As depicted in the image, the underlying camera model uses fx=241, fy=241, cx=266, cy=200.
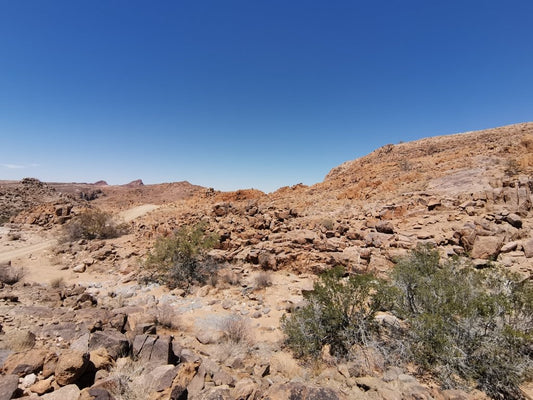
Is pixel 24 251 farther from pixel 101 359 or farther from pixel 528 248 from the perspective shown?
pixel 528 248

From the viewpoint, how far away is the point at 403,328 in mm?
4789

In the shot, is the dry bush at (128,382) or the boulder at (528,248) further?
the boulder at (528,248)

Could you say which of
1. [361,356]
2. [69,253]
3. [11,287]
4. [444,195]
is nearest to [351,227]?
[444,195]

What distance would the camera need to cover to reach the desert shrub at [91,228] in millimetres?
13781

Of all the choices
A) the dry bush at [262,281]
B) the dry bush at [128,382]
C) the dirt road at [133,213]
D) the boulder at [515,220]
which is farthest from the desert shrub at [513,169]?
the dirt road at [133,213]

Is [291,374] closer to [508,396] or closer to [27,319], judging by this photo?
[508,396]

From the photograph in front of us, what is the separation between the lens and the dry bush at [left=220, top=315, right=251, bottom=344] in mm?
4919

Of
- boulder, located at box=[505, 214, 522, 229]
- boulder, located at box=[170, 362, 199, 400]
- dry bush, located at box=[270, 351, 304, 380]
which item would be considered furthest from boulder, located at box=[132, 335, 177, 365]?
boulder, located at box=[505, 214, 522, 229]

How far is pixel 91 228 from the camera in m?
13.7

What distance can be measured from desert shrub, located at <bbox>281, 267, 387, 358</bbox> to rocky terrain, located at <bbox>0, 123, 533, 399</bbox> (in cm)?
34

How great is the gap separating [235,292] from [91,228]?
11.1 metres

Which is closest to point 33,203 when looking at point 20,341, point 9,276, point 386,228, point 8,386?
point 9,276

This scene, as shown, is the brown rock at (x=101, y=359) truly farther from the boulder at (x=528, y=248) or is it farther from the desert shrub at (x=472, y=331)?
the boulder at (x=528, y=248)

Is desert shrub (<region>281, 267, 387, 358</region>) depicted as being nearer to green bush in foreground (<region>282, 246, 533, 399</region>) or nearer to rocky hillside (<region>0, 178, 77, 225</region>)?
green bush in foreground (<region>282, 246, 533, 399</region>)
